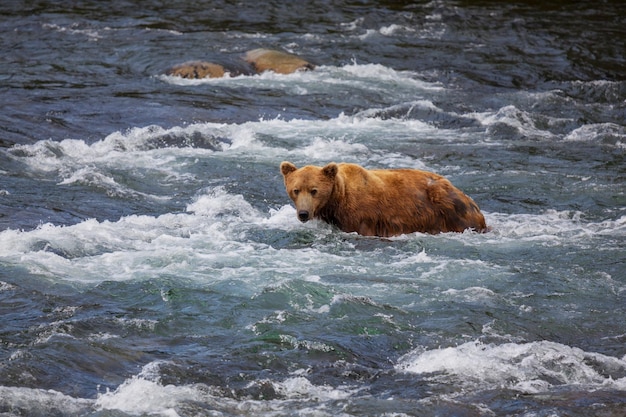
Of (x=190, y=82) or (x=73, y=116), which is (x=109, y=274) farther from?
(x=190, y=82)

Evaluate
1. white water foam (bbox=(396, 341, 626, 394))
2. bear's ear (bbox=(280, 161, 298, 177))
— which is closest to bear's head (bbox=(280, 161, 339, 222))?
bear's ear (bbox=(280, 161, 298, 177))

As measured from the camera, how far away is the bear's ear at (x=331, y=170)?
9211mm

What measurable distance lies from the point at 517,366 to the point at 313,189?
337 centimetres

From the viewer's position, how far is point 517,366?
6.27m

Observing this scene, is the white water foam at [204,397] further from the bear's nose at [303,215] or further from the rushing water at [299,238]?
the bear's nose at [303,215]

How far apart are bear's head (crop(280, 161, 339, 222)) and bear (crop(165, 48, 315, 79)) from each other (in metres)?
8.35

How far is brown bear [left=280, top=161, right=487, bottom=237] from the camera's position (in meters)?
9.28

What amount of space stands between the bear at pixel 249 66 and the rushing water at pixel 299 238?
31cm

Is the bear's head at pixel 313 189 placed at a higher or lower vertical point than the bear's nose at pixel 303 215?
higher

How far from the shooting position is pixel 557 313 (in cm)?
730

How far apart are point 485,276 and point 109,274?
2908 mm

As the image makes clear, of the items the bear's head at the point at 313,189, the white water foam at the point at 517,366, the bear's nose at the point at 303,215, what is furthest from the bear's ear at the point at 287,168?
the white water foam at the point at 517,366

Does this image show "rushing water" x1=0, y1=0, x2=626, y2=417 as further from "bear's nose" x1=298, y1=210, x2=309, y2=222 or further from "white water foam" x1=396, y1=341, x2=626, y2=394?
"bear's nose" x1=298, y1=210, x2=309, y2=222

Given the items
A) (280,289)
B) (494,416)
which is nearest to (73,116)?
(280,289)
